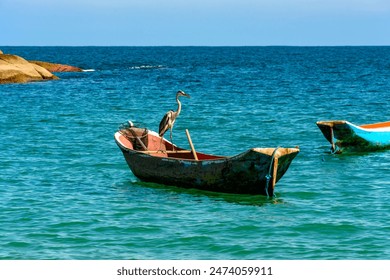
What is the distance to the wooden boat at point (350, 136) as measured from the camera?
24.2m

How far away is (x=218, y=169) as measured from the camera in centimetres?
1738

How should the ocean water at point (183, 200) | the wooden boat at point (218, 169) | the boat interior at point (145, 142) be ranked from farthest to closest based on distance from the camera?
the boat interior at point (145, 142)
the wooden boat at point (218, 169)
the ocean water at point (183, 200)

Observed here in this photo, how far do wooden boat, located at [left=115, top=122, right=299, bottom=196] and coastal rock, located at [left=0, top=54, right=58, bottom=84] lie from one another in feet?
125

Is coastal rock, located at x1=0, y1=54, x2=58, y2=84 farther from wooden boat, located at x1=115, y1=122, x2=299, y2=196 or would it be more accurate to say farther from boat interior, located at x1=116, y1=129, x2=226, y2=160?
wooden boat, located at x1=115, y1=122, x2=299, y2=196

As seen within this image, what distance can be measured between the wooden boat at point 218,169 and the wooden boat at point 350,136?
6361 mm

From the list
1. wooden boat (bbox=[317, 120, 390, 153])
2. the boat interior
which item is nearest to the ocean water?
wooden boat (bbox=[317, 120, 390, 153])

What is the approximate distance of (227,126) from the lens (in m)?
32.8

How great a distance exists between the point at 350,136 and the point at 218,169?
328 inches

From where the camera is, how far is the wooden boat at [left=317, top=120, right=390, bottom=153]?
79.3 ft

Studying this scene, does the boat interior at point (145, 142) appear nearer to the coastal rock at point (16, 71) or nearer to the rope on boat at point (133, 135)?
the rope on boat at point (133, 135)

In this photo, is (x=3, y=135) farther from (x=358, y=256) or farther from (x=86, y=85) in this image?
(x=86, y=85)

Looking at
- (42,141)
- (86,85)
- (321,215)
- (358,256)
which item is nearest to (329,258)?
(358,256)

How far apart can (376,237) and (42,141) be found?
1684 centimetres

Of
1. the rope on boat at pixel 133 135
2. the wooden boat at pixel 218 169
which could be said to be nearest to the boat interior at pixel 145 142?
the rope on boat at pixel 133 135
